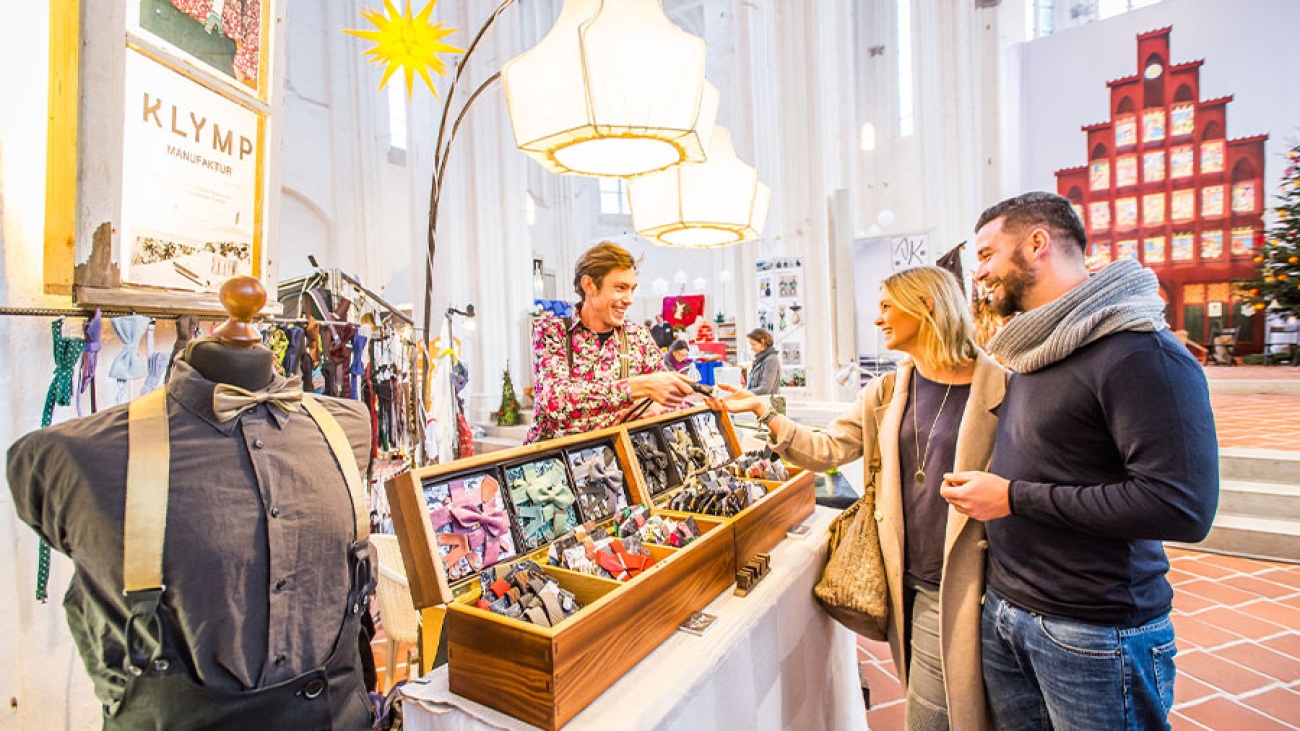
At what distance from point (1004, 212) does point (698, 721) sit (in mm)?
1350

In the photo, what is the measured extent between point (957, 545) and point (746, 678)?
2.02 ft

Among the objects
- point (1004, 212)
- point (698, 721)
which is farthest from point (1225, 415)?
point (698, 721)

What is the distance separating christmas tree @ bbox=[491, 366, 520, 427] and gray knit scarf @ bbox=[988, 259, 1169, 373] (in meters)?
5.99

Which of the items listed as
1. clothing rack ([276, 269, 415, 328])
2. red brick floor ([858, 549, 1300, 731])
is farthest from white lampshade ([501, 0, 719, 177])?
red brick floor ([858, 549, 1300, 731])

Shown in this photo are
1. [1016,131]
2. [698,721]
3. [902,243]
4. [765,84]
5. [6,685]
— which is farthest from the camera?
[1016,131]

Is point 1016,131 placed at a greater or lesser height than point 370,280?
greater

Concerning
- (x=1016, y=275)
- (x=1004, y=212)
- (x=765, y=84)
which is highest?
(x=765, y=84)

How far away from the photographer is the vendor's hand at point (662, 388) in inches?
71.5

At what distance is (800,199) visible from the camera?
259 inches

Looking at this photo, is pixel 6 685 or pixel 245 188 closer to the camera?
pixel 6 685

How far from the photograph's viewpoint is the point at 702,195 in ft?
9.79

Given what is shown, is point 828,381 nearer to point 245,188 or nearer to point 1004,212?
point 1004,212

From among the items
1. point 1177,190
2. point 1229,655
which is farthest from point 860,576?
point 1177,190

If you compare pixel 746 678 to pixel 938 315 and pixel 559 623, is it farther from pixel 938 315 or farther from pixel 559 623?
pixel 938 315
